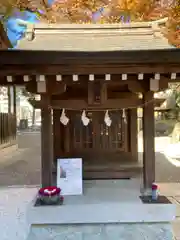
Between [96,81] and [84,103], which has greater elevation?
[96,81]

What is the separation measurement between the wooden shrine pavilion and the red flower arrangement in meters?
0.28

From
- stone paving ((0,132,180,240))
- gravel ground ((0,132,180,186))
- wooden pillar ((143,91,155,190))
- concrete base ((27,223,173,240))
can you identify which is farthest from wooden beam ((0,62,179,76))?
gravel ground ((0,132,180,186))

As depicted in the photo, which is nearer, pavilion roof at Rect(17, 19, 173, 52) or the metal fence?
pavilion roof at Rect(17, 19, 173, 52)

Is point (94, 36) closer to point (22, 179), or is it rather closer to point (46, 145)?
point (46, 145)

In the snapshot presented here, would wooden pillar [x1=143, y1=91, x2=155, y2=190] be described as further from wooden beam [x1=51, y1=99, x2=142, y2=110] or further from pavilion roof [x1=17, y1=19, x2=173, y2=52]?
pavilion roof [x1=17, y1=19, x2=173, y2=52]

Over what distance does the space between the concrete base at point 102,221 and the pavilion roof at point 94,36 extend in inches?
81.5

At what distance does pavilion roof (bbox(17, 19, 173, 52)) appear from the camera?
3.46 m

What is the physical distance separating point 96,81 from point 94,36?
3.07 feet

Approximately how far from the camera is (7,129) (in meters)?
10.3

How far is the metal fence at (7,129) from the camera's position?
971 cm

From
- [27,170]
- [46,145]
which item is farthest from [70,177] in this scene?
[27,170]

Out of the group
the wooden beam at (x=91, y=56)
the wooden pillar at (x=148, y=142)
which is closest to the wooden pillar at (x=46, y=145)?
the wooden beam at (x=91, y=56)

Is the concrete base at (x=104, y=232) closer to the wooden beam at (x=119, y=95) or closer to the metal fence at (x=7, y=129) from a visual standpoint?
the wooden beam at (x=119, y=95)

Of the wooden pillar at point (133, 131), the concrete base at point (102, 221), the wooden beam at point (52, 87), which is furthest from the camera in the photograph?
the wooden pillar at point (133, 131)
